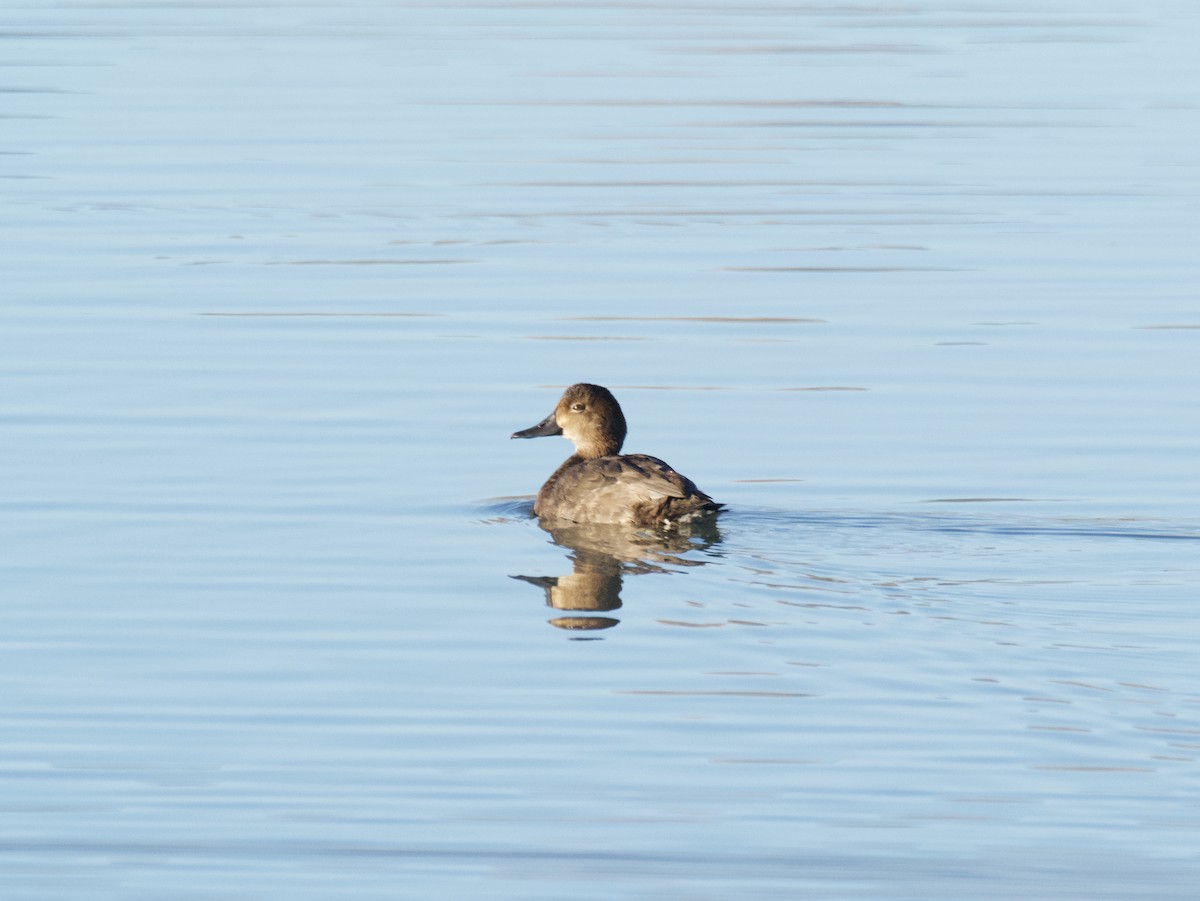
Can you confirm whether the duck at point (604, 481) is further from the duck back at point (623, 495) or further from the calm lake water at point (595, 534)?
the calm lake water at point (595, 534)

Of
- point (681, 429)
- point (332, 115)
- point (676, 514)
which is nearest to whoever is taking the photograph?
point (676, 514)

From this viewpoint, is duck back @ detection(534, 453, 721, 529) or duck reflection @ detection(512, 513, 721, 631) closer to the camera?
duck reflection @ detection(512, 513, 721, 631)

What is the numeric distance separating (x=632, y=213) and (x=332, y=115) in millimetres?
5903

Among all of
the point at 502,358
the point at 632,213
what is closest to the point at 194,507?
the point at 502,358

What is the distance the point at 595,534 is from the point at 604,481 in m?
0.25

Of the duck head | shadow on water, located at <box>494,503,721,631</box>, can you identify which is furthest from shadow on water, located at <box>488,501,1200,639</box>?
the duck head

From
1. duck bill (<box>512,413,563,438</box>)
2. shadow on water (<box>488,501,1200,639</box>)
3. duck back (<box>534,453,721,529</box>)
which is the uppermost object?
duck bill (<box>512,413,563,438</box>)

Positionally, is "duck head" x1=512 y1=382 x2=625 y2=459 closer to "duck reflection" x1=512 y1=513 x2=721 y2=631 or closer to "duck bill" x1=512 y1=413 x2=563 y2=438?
"duck bill" x1=512 y1=413 x2=563 y2=438

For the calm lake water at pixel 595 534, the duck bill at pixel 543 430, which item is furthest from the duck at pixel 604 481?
the calm lake water at pixel 595 534

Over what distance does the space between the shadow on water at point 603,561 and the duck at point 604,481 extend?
57 millimetres

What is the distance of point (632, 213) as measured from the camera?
18.6 meters

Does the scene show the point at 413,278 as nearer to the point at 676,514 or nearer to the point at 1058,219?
the point at 1058,219

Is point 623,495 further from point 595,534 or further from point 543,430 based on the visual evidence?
point 543,430

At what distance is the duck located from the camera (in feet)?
33.3
